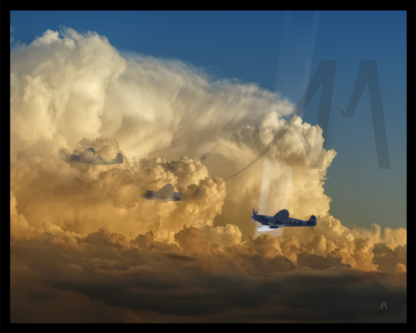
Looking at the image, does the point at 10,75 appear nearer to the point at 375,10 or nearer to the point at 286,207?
the point at 286,207

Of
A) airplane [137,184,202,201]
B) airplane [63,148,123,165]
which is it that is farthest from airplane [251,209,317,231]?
airplane [63,148,123,165]

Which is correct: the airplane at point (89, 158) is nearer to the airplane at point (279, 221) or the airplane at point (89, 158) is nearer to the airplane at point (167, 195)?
the airplane at point (167, 195)

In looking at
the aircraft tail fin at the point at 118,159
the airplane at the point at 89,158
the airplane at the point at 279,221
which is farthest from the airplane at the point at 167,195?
the airplane at the point at 279,221

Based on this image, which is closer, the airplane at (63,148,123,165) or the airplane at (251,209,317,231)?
the airplane at (251,209,317,231)

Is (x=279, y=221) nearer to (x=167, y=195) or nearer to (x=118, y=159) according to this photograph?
(x=167, y=195)

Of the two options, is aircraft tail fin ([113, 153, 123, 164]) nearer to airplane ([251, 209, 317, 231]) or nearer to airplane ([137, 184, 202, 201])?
airplane ([137, 184, 202, 201])

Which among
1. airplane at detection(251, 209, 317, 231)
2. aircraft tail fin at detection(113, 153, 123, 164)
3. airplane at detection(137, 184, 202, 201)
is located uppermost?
aircraft tail fin at detection(113, 153, 123, 164)

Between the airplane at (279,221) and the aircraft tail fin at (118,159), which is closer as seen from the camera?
the airplane at (279,221)
